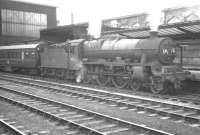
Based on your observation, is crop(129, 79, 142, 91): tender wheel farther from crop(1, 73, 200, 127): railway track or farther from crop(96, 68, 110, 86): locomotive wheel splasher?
crop(1, 73, 200, 127): railway track

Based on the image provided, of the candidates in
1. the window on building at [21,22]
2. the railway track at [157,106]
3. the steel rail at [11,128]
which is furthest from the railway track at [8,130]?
the window on building at [21,22]

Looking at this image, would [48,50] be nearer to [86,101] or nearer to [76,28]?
[76,28]

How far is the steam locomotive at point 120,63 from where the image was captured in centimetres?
1237

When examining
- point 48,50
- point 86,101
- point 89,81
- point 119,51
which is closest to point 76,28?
point 48,50

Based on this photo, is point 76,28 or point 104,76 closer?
point 104,76

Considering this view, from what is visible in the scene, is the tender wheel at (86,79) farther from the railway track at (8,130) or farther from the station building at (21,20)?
the station building at (21,20)

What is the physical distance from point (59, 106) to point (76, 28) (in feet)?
51.4

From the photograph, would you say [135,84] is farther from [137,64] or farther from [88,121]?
[88,121]

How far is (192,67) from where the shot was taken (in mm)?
13625

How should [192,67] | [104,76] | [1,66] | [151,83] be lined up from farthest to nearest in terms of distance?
[1,66]
[104,76]
[192,67]
[151,83]

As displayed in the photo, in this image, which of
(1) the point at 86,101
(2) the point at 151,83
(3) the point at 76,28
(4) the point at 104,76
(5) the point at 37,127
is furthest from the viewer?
(3) the point at 76,28

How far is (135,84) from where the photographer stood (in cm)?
1361

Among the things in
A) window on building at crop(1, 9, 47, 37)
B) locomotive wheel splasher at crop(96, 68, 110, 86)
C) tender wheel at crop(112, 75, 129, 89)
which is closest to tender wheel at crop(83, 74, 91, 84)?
locomotive wheel splasher at crop(96, 68, 110, 86)

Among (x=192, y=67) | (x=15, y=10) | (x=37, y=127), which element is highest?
(x=15, y=10)
